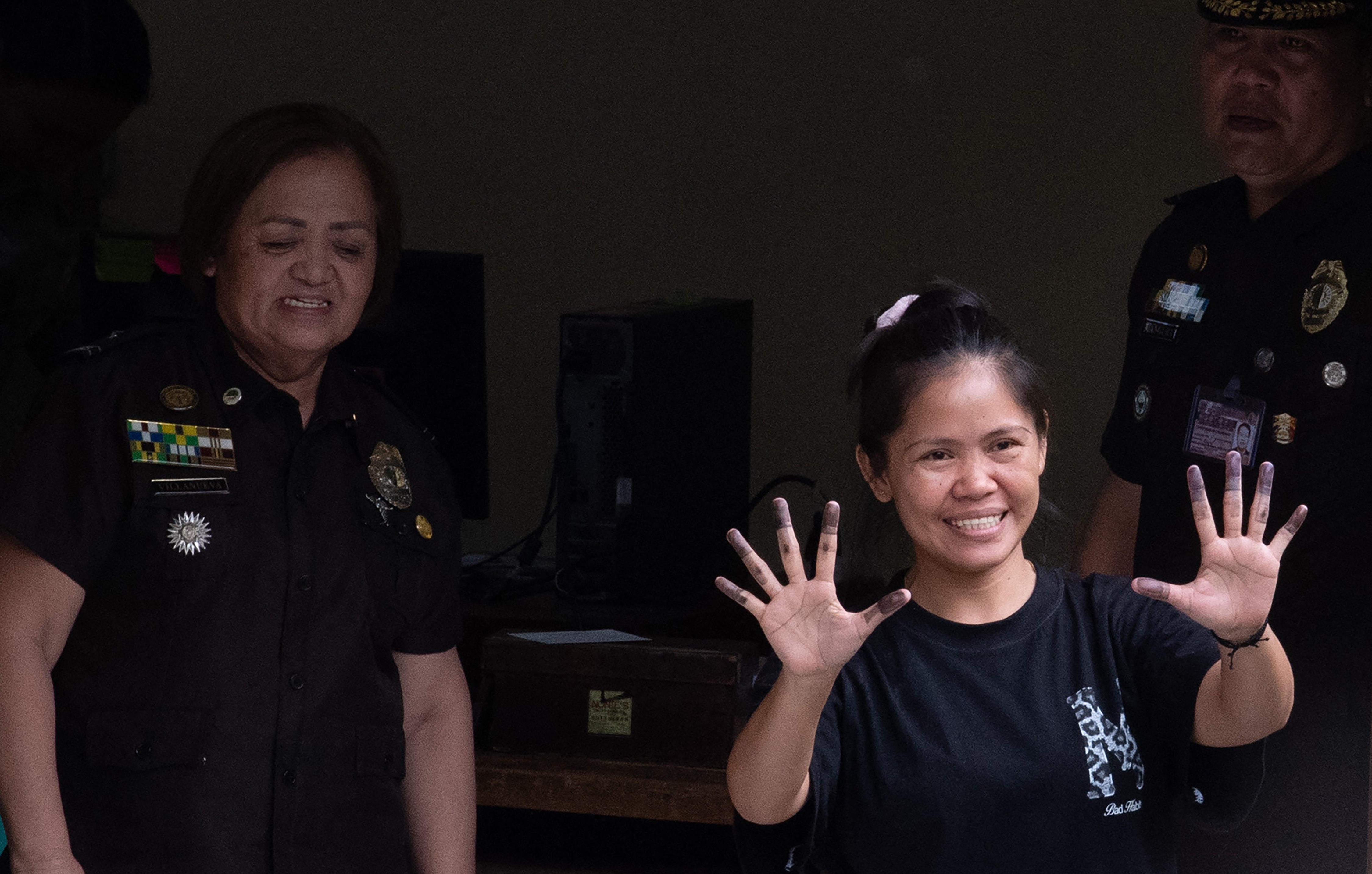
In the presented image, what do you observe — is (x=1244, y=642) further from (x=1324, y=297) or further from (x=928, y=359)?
(x=1324, y=297)

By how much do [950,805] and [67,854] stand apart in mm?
834

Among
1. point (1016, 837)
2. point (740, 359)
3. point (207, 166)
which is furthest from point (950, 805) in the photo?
point (740, 359)

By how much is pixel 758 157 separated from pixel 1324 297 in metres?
1.68

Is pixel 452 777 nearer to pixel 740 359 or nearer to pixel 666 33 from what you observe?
pixel 740 359

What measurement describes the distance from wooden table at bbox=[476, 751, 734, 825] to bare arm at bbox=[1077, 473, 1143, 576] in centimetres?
74

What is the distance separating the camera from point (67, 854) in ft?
4.51

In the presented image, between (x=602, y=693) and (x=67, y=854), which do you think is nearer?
(x=67, y=854)

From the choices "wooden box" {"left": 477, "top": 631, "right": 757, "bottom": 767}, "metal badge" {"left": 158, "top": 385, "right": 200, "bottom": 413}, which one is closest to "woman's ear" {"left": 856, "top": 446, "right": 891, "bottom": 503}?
"metal badge" {"left": 158, "top": 385, "right": 200, "bottom": 413}

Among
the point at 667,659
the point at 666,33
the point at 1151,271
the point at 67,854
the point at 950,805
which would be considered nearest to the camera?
the point at 950,805

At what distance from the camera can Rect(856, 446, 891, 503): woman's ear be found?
1408 millimetres

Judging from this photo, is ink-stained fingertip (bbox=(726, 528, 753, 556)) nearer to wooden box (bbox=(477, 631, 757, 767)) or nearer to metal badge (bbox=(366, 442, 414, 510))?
metal badge (bbox=(366, 442, 414, 510))

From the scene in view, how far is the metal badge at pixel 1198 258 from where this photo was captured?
178 centimetres

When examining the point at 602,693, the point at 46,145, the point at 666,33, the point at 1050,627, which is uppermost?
the point at 666,33

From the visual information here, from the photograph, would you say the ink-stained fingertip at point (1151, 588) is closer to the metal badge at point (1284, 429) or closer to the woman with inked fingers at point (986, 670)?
the woman with inked fingers at point (986, 670)
